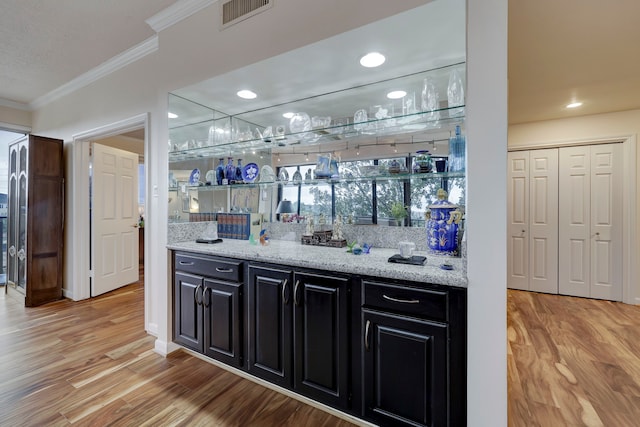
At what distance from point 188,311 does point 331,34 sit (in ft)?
7.49

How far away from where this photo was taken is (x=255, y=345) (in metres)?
1.94

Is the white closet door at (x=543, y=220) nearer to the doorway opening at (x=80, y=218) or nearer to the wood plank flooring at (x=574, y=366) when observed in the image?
the wood plank flooring at (x=574, y=366)

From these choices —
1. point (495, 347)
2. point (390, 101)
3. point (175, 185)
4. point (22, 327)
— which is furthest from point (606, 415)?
point (22, 327)

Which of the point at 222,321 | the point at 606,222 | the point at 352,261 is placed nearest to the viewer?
the point at 352,261

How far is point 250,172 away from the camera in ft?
8.93

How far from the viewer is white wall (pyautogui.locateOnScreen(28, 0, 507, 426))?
1.25 meters

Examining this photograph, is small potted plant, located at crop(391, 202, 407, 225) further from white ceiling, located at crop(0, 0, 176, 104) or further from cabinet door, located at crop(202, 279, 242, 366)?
white ceiling, located at crop(0, 0, 176, 104)

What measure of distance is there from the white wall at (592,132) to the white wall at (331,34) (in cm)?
406

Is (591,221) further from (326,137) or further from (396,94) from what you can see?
(326,137)

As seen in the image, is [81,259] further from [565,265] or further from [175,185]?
[565,265]

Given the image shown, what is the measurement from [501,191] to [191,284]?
7.29 ft

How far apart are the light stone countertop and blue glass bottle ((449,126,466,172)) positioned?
1.78 feet

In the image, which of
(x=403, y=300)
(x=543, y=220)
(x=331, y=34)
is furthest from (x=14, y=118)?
(x=543, y=220)

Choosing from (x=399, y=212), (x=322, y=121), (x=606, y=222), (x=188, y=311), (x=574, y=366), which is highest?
(x=322, y=121)
